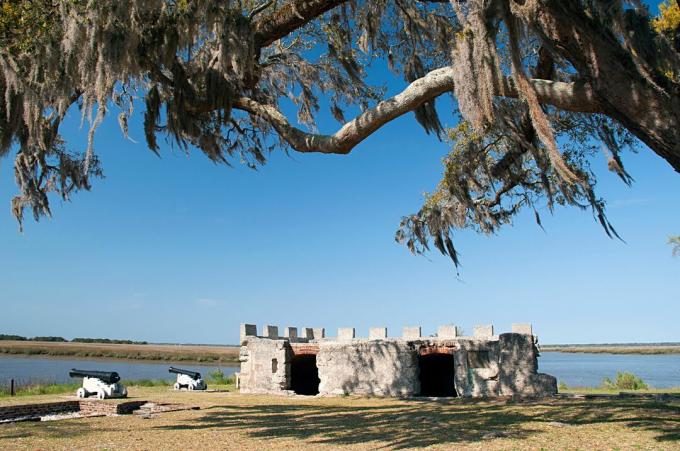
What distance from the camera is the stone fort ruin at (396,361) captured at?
13.4 metres

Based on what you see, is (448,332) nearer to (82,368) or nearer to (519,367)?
(519,367)

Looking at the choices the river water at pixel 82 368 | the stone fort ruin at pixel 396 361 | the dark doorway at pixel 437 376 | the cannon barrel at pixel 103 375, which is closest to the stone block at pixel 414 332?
the stone fort ruin at pixel 396 361

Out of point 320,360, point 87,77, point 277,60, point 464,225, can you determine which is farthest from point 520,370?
point 87,77

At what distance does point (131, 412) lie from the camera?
38.0ft

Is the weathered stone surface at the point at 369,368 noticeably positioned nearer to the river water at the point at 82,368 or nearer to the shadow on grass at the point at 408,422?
the shadow on grass at the point at 408,422

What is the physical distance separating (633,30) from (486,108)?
1.69 metres

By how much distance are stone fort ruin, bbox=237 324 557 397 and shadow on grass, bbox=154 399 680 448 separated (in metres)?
1.43

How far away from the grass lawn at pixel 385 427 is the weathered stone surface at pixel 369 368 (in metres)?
1.86

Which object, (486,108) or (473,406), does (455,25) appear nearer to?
(486,108)

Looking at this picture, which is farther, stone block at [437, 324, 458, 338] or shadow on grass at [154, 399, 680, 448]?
stone block at [437, 324, 458, 338]

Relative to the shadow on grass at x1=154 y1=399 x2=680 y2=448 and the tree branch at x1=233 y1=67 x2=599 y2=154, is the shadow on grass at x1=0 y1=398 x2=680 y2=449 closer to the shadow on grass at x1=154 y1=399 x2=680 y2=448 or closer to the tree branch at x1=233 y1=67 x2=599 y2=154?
the shadow on grass at x1=154 y1=399 x2=680 y2=448

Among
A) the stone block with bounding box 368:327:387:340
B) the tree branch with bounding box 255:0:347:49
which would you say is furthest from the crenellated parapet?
the tree branch with bounding box 255:0:347:49

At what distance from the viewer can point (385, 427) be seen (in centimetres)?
898

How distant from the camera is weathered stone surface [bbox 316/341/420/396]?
14.6m
